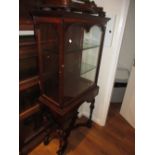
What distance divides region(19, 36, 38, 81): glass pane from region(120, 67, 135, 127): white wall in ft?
4.96

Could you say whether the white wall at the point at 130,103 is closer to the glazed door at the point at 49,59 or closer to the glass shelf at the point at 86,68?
the glass shelf at the point at 86,68

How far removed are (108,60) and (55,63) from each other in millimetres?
843

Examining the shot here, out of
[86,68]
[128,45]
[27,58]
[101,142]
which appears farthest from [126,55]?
[27,58]

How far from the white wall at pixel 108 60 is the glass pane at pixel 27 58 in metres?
0.92

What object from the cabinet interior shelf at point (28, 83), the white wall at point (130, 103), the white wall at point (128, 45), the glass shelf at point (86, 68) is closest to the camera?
the cabinet interior shelf at point (28, 83)

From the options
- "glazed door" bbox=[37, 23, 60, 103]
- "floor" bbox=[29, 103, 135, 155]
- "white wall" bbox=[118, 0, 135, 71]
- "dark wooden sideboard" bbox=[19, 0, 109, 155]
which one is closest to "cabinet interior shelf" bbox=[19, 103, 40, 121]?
"dark wooden sideboard" bbox=[19, 0, 109, 155]

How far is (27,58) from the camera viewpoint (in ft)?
4.75

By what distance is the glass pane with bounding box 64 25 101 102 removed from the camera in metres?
1.48

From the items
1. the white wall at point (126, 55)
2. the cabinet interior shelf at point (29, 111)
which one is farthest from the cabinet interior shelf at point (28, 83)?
the white wall at point (126, 55)

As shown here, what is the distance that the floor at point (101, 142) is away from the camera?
182 cm

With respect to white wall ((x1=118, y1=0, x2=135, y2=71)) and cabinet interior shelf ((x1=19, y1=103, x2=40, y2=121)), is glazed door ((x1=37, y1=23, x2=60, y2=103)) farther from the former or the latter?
white wall ((x1=118, y1=0, x2=135, y2=71))

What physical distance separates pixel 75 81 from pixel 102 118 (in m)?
0.86
